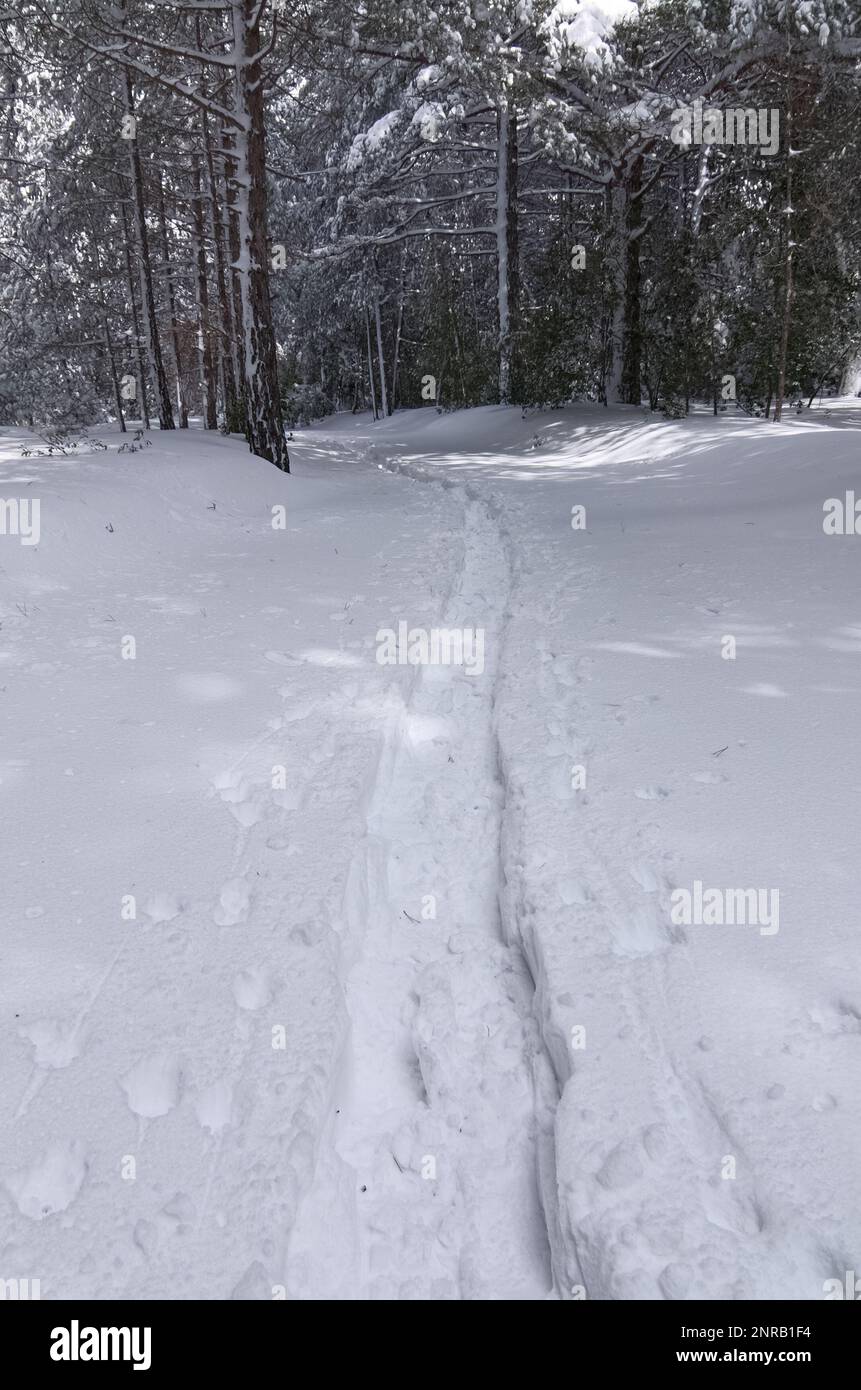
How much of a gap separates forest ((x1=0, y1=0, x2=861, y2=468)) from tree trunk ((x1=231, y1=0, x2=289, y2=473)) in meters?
0.04

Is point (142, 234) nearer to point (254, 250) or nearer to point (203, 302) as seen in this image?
point (203, 302)

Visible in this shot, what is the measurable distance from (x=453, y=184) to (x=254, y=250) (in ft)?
62.1

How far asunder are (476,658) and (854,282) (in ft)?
43.0

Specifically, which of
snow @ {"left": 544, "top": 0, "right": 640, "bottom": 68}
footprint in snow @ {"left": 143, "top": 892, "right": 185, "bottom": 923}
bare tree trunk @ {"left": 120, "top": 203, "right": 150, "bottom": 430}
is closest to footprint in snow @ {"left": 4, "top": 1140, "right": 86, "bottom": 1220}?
footprint in snow @ {"left": 143, "top": 892, "right": 185, "bottom": 923}

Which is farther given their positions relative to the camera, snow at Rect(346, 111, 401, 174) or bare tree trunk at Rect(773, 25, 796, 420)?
snow at Rect(346, 111, 401, 174)

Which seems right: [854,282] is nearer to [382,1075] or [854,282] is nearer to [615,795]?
[615,795]

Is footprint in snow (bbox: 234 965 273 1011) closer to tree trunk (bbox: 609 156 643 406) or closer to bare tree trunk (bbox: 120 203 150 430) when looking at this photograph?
bare tree trunk (bbox: 120 203 150 430)

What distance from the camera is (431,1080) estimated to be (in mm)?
2223

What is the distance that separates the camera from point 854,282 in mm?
14000

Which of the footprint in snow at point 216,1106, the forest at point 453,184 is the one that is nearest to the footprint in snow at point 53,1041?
the footprint in snow at point 216,1106

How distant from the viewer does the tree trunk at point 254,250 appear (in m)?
10.6

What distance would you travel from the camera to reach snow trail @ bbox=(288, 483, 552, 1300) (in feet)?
5.85

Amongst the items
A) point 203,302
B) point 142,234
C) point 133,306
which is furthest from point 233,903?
point 133,306
